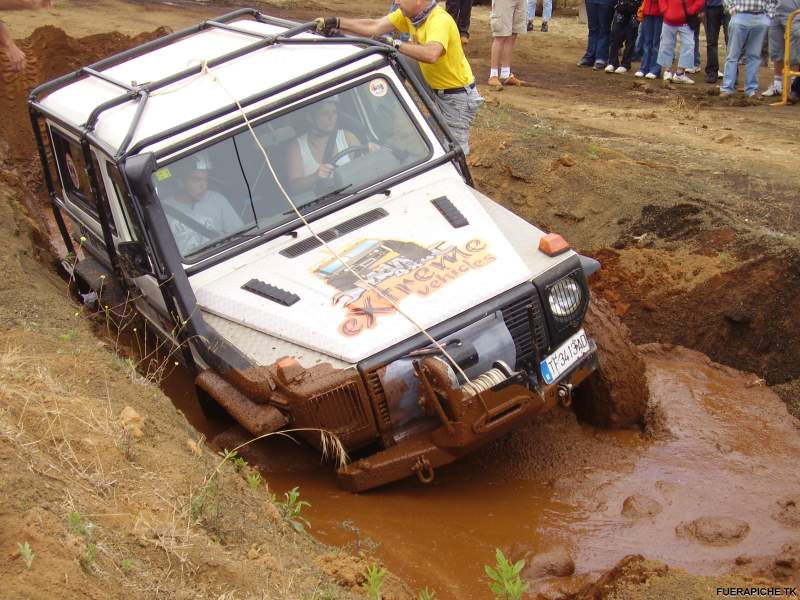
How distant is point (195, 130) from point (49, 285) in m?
1.76

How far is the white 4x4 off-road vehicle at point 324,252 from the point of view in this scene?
447 centimetres

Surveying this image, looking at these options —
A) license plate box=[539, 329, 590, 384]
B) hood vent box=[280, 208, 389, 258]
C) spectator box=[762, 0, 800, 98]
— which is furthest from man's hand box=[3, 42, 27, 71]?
Result: spectator box=[762, 0, 800, 98]

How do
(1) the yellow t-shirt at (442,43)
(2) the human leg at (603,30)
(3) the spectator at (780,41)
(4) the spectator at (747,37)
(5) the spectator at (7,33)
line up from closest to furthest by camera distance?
1. (5) the spectator at (7,33)
2. (1) the yellow t-shirt at (442,43)
3. (3) the spectator at (780,41)
4. (4) the spectator at (747,37)
5. (2) the human leg at (603,30)

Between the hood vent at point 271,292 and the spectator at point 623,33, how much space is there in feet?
31.5

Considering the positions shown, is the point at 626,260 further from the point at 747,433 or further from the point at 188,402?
the point at 188,402

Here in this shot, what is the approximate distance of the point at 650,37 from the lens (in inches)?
505

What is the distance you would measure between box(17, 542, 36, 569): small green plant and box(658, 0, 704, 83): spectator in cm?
1101

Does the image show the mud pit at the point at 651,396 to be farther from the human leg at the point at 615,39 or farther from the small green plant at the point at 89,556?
the human leg at the point at 615,39

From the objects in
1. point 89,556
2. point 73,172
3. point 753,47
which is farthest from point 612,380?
point 753,47

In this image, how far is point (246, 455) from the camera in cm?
497

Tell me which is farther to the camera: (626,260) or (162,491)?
(626,260)

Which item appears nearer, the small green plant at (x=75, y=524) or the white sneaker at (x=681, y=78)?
the small green plant at (x=75, y=524)

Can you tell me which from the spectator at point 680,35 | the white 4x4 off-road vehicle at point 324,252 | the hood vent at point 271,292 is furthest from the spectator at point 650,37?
the hood vent at point 271,292

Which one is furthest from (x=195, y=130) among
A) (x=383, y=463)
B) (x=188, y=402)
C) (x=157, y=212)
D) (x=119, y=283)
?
(x=383, y=463)
